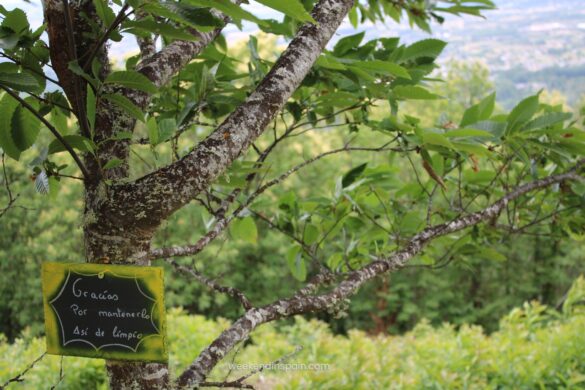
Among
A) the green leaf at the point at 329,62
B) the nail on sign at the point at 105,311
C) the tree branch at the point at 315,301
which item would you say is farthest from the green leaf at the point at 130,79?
the tree branch at the point at 315,301

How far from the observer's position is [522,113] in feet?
5.10

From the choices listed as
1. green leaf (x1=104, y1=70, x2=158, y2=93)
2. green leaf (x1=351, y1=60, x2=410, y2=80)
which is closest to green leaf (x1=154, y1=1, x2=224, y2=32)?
green leaf (x1=104, y1=70, x2=158, y2=93)

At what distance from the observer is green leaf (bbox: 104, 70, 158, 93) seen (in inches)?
32.0

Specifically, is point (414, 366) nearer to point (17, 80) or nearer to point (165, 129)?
→ point (165, 129)


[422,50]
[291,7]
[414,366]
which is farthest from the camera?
[414,366]

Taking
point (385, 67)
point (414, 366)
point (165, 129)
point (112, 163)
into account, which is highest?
point (385, 67)

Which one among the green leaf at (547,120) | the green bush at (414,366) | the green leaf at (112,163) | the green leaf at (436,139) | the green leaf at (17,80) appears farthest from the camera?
the green bush at (414,366)

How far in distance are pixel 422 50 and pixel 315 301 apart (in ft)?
2.31

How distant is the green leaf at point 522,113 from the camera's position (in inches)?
61.1

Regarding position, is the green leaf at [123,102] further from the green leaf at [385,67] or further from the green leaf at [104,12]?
the green leaf at [385,67]

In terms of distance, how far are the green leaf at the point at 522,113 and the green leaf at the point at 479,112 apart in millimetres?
64

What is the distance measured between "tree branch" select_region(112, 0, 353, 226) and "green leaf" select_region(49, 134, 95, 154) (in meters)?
0.10

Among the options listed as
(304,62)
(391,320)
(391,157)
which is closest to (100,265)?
(304,62)

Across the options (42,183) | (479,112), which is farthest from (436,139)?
(42,183)
